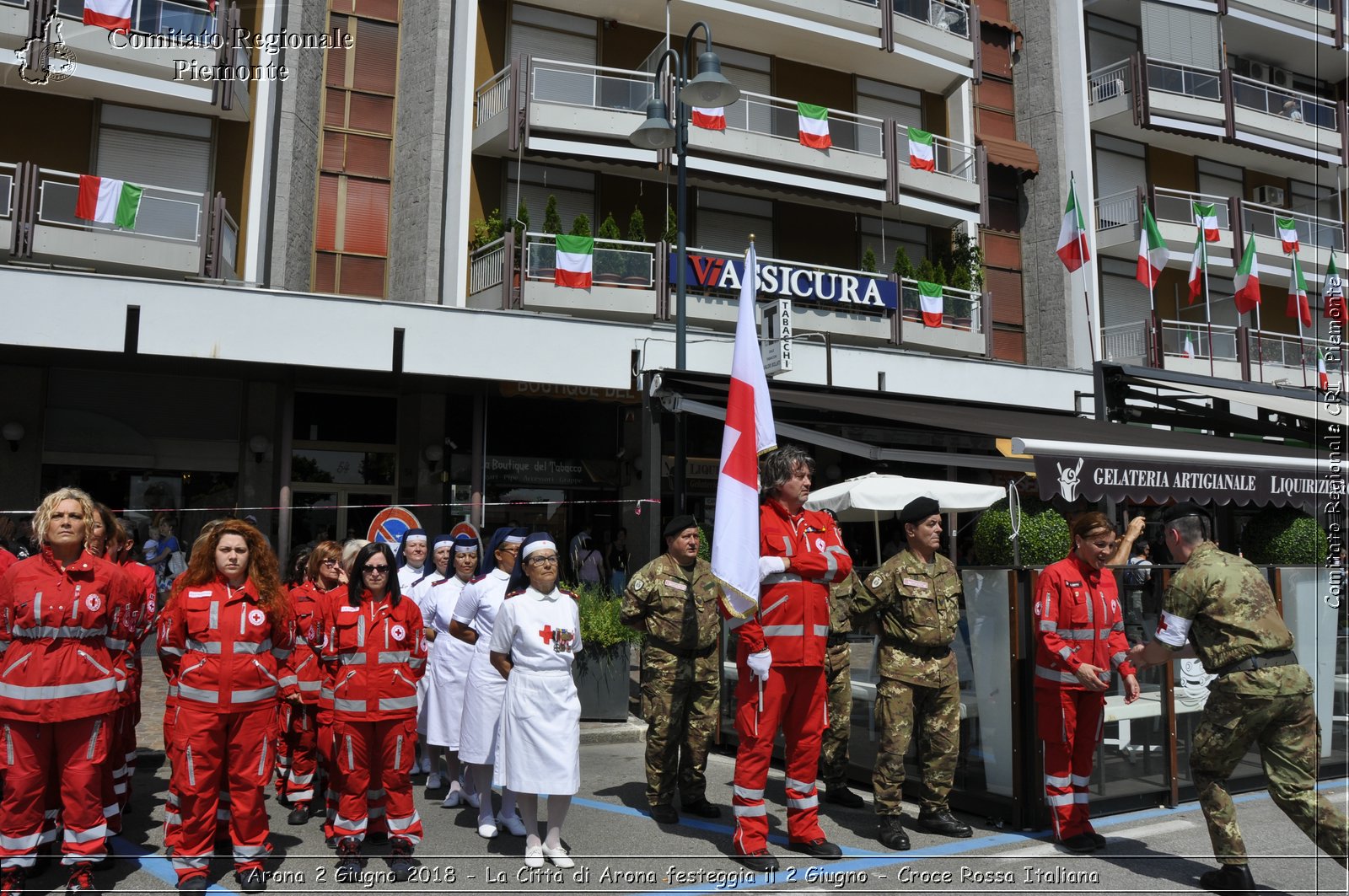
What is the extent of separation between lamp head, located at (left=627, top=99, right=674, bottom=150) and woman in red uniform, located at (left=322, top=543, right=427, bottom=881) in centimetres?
799

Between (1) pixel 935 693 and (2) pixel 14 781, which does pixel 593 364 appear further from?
(2) pixel 14 781

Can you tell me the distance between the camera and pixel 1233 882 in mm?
5547

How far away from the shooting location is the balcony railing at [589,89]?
19656 millimetres

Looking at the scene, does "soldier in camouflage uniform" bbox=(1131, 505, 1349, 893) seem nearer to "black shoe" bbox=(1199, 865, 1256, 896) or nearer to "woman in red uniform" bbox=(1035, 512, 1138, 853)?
"black shoe" bbox=(1199, 865, 1256, 896)

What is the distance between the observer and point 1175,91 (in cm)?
2630

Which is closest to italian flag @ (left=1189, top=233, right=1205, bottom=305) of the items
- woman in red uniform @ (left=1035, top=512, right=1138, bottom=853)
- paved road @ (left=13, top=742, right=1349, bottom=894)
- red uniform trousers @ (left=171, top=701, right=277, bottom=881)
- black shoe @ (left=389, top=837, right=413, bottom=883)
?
paved road @ (left=13, top=742, right=1349, bottom=894)

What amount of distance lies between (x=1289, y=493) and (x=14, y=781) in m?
10.4

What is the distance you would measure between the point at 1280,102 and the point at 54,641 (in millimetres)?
32243

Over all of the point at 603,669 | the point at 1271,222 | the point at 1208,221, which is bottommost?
the point at 603,669

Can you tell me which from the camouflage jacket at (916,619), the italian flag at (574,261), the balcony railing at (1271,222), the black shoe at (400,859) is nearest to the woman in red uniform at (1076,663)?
the camouflage jacket at (916,619)

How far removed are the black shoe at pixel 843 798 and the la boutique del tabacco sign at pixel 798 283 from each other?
13.1m

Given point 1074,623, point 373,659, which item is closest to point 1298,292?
point 1074,623

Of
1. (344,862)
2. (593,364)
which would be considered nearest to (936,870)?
(344,862)

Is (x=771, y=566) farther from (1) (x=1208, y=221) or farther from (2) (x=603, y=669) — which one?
(1) (x=1208, y=221)
